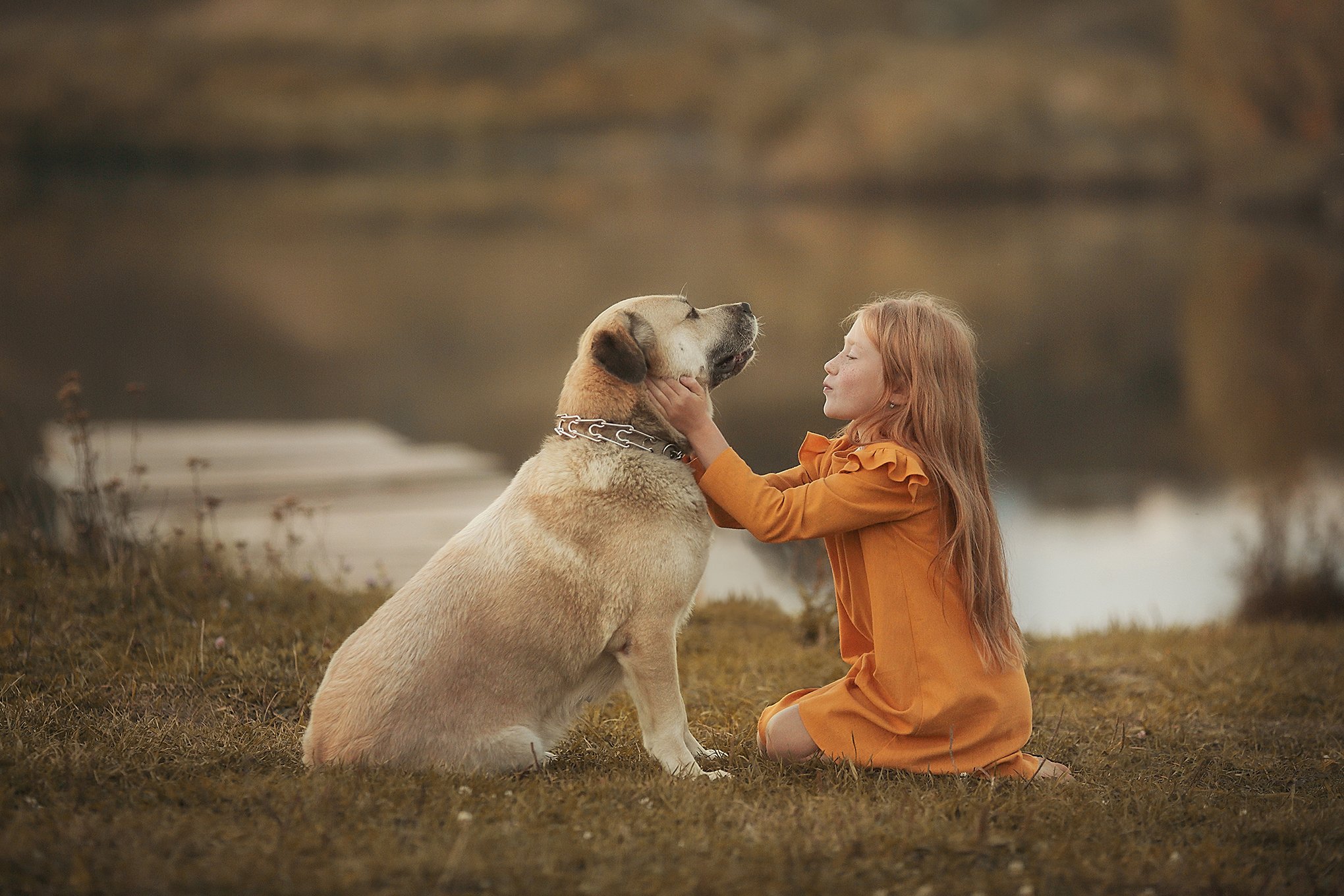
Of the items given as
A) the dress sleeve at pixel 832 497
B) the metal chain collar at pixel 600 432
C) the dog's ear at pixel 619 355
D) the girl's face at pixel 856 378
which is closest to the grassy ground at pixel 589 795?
the dress sleeve at pixel 832 497

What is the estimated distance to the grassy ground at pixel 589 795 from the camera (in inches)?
130

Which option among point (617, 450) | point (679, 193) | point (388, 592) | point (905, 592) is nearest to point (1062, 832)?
point (905, 592)

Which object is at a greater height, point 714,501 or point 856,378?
point 856,378

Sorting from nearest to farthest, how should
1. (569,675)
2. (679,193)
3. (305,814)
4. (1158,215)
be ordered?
(305,814) < (569,675) < (1158,215) < (679,193)

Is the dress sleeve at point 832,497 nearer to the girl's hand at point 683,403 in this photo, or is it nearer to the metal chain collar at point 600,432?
the girl's hand at point 683,403

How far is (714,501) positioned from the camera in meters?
4.51

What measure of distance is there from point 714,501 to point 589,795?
1234 millimetres

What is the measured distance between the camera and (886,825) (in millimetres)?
3729

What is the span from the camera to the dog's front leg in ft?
13.9

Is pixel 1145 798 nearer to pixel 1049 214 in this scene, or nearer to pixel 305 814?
pixel 305 814

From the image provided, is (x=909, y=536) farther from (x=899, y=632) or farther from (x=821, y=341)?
(x=821, y=341)

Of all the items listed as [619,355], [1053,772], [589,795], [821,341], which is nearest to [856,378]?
[619,355]

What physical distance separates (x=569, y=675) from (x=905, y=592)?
4.42ft

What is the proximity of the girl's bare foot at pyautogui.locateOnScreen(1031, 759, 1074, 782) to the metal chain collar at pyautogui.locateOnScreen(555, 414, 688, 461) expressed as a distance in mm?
1974
